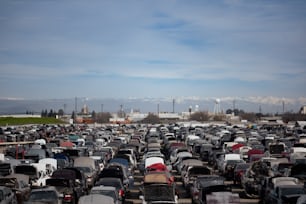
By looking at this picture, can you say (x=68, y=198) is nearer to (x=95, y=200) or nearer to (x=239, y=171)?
(x=95, y=200)

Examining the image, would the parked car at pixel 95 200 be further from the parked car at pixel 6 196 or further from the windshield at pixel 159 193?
the parked car at pixel 6 196

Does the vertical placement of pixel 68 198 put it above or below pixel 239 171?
below

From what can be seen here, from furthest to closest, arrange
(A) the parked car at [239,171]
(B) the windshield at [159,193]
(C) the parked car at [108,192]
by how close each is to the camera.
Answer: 1. (A) the parked car at [239,171]
2. (C) the parked car at [108,192]
3. (B) the windshield at [159,193]

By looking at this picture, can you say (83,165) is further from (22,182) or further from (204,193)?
(204,193)

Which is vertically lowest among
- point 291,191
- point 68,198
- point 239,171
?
point 68,198

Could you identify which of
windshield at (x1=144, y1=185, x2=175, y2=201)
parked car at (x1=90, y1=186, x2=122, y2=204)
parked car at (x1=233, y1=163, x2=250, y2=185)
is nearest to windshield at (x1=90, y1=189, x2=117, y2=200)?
parked car at (x1=90, y1=186, x2=122, y2=204)

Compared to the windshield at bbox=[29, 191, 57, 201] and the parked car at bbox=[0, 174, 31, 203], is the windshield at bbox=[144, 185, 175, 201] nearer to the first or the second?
the windshield at bbox=[29, 191, 57, 201]

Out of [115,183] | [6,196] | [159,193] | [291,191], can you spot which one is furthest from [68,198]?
[291,191]

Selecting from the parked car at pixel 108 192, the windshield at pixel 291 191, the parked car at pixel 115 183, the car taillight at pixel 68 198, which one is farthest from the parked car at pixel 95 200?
the windshield at pixel 291 191

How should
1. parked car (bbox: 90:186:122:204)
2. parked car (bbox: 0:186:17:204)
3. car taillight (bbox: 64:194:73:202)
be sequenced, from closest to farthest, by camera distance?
parked car (bbox: 0:186:17:204)
parked car (bbox: 90:186:122:204)
car taillight (bbox: 64:194:73:202)

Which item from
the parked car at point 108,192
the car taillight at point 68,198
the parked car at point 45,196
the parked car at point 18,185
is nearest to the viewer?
the parked car at point 45,196

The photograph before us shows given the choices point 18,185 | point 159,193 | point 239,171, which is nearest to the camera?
point 159,193

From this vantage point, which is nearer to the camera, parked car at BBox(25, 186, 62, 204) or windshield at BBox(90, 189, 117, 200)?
parked car at BBox(25, 186, 62, 204)

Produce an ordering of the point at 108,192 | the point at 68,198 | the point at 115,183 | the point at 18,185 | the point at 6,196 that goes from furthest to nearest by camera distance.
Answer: the point at 115,183 → the point at 18,185 → the point at 68,198 → the point at 108,192 → the point at 6,196
